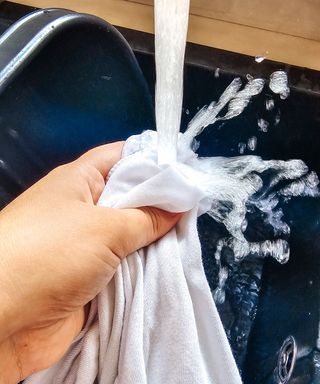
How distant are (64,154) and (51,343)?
0.86 ft

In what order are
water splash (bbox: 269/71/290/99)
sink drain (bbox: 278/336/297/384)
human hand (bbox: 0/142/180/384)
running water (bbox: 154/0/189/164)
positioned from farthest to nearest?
water splash (bbox: 269/71/290/99) < sink drain (bbox: 278/336/297/384) < running water (bbox: 154/0/189/164) < human hand (bbox: 0/142/180/384)

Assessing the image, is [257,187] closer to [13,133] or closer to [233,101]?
[233,101]

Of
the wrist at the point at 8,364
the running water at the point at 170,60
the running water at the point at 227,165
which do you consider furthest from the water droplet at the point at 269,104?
the wrist at the point at 8,364

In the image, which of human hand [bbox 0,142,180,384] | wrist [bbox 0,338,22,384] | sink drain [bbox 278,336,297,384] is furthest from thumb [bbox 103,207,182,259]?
sink drain [bbox 278,336,297,384]

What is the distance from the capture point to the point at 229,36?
0.84 m

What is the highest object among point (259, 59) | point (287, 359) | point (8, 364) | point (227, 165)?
point (259, 59)

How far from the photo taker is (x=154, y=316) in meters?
0.48

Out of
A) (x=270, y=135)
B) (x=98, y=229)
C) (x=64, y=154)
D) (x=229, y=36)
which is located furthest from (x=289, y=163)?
(x=98, y=229)

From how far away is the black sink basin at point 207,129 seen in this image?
60 centimetres

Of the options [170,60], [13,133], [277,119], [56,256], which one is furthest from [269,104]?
[56,256]

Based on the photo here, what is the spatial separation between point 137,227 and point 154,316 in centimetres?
8

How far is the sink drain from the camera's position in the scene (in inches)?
26.6

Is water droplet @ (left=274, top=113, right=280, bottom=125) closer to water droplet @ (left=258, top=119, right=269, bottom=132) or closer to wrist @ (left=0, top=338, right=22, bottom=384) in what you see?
water droplet @ (left=258, top=119, right=269, bottom=132)

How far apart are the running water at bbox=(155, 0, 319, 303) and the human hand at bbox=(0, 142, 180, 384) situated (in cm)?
7
